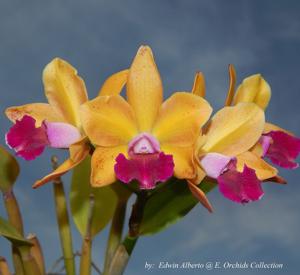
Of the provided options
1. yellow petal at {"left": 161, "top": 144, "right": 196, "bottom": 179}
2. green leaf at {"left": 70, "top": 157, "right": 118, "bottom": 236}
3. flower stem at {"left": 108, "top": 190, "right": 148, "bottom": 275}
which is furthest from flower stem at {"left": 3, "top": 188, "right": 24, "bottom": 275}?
yellow petal at {"left": 161, "top": 144, "right": 196, "bottom": 179}

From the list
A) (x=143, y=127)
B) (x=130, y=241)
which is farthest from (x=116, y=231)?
(x=143, y=127)

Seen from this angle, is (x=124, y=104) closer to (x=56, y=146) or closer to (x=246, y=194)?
(x=56, y=146)

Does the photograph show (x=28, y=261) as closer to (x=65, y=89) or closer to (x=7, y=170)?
(x=7, y=170)

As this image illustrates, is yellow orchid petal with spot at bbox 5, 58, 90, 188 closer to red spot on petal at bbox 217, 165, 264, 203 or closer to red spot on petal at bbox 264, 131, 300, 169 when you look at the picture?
red spot on petal at bbox 217, 165, 264, 203

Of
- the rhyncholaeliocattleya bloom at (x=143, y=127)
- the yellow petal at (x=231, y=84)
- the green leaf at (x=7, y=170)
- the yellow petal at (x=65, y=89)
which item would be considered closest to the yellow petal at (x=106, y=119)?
the rhyncholaeliocattleya bloom at (x=143, y=127)

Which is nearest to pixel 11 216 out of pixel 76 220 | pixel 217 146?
pixel 76 220

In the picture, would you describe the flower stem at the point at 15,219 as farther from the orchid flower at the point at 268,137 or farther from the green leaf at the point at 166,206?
the orchid flower at the point at 268,137
